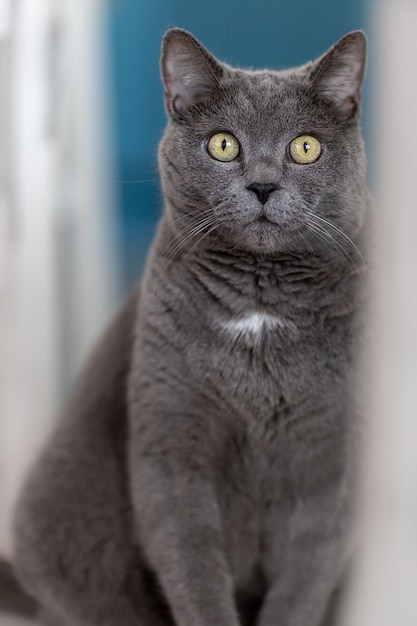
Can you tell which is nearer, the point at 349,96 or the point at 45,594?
the point at 349,96

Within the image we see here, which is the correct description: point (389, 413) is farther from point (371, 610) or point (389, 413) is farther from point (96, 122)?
point (96, 122)

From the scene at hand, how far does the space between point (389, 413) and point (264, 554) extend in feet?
1.78

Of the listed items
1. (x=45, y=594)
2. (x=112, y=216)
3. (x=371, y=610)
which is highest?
(x=112, y=216)

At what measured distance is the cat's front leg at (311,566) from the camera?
111 centimetres

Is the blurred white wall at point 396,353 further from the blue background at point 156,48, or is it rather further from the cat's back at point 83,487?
the cat's back at point 83,487

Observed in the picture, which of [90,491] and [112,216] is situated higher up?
[112,216]

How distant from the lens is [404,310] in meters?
0.68

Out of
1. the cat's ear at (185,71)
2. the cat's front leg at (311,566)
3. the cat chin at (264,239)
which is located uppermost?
the cat's ear at (185,71)

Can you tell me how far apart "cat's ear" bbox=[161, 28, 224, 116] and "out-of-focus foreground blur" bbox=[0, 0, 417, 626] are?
0.20 ft

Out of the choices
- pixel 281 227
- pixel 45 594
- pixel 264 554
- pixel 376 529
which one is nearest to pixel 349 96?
pixel 281 227

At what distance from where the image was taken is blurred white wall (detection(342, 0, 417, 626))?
2.16ft

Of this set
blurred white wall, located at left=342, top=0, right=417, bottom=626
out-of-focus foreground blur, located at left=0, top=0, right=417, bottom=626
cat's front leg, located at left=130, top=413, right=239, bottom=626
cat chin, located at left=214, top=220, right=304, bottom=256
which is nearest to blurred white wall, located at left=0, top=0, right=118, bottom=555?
out-of-focus foreground blur, located at left=0, top=0, right=417, bottom=626

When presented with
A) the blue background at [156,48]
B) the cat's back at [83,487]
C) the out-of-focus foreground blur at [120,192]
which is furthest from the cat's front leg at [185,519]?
the blue background at [156,48]

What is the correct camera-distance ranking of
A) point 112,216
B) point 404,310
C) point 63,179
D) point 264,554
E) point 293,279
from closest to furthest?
point 404,310
point 293,279
point 264,554
point 63,179
point 112,216
